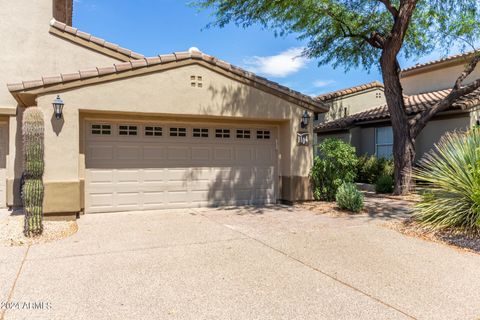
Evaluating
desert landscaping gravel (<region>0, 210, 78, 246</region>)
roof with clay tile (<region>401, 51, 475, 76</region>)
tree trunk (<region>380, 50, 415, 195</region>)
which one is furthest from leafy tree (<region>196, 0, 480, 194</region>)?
desert landscaping gravel (<region>0, 210, 78, 246</region>)

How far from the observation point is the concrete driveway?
4.08 m

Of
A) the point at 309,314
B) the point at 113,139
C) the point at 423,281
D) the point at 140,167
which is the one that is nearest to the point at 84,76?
the point at 113,139

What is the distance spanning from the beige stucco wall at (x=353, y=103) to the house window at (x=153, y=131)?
1377 centimetres

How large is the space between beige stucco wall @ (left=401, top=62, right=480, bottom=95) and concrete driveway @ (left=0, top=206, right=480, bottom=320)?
15166 millimetres

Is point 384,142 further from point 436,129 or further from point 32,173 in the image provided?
point 32,173

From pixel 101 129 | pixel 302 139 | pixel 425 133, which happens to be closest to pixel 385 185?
pixel 425 133

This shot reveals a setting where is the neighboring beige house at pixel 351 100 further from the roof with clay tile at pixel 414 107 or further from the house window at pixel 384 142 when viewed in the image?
the house window at pixel 384 142

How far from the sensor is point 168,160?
415 inches

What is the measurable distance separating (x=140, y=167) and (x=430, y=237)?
7.17 m

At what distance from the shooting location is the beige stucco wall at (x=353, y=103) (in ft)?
72.5

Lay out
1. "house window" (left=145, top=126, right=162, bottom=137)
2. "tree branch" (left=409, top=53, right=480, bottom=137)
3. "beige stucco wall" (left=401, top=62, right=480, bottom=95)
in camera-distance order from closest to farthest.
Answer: "house window" (left=145, top=126, right=162, bottom=137) < "tree branch" (left=409, top=53, right=480, bottom=137) < "beige stucco wall" (left=401, top=62, right=480, bottom=95)

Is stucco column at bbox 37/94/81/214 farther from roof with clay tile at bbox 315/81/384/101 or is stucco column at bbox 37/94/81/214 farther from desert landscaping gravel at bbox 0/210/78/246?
roof with clay tile at bbox 315/81/384/101

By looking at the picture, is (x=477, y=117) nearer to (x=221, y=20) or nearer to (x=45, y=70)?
(x=221, y=20)

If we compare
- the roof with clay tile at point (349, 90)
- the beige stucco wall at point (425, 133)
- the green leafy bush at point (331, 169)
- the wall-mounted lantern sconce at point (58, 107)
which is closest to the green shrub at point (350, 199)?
the green leafy bush at point (331, 169)
